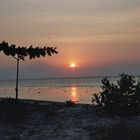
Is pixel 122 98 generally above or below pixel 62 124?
above

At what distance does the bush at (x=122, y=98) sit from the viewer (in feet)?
54.8

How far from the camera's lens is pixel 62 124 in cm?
1575

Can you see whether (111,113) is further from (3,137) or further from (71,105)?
(3,137)

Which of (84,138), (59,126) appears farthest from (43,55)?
(84,138)

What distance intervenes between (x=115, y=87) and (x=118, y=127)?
2548mm

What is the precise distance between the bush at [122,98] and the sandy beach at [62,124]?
1.55ft

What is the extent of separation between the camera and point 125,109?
16.7m

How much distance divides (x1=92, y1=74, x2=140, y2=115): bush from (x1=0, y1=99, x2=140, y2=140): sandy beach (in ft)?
1.55

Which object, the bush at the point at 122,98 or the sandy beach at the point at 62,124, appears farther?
the bush at the point at 122,98

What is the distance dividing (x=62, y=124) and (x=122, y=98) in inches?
95.5

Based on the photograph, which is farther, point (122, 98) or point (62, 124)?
point (122, 98)

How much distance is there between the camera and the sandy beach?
48.2ft

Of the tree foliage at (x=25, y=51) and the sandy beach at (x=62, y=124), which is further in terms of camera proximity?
the tree foliage at (x=25, y=51)

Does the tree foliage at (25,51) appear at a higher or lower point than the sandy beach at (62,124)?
higher
